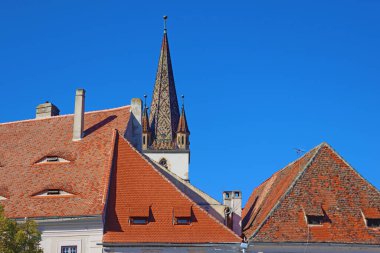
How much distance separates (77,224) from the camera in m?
36.8

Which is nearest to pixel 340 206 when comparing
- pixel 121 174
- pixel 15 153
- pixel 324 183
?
pixel 324 183

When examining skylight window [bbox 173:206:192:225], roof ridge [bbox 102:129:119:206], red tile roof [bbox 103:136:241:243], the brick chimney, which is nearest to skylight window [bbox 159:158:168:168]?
the brick chimney

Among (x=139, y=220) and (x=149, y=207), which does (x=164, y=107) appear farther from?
(x=139, y=220)

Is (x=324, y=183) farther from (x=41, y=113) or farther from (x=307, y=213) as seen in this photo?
(x=41, y=113)

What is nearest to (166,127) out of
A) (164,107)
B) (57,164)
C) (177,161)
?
(164,107)

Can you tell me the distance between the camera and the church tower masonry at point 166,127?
9488 cm

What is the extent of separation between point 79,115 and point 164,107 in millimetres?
56629

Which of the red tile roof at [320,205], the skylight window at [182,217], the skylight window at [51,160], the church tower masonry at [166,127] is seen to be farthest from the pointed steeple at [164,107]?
the skylight window at [182,217]

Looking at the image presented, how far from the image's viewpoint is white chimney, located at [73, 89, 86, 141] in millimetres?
42219

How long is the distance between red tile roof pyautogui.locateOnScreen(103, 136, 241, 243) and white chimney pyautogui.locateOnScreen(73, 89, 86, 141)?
3225mm

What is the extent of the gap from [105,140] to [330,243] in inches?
505

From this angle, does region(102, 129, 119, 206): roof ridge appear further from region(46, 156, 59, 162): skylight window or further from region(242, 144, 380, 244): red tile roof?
region(242, 144, 380, 244): red tile roof

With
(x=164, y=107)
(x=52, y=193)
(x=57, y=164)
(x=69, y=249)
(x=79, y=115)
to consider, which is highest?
(x=164, y=107)

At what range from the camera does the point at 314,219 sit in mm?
37875
